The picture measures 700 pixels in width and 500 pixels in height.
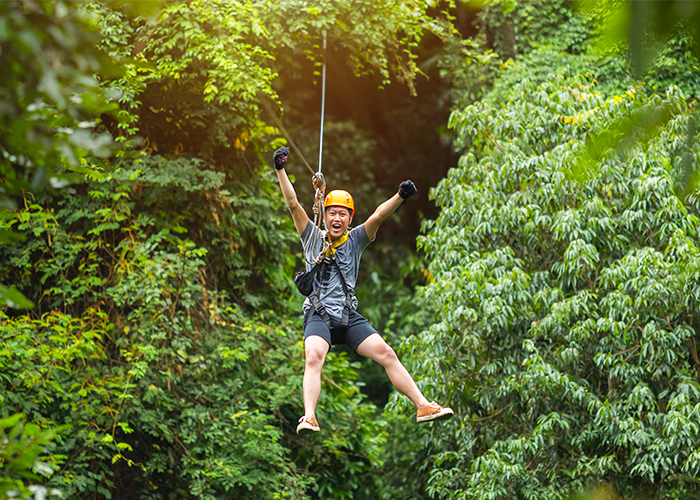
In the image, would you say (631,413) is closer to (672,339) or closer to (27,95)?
(672,339)

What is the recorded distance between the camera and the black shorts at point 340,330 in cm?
479

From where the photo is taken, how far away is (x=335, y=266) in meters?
4.91

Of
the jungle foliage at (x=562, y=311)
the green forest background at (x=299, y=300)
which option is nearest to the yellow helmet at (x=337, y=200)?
the green forest background at (x=299, y=300)

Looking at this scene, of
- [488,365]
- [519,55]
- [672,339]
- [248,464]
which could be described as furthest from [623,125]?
[519,55]

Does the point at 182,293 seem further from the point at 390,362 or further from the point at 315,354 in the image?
the point at 390,362

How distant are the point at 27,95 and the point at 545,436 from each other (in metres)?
5.85

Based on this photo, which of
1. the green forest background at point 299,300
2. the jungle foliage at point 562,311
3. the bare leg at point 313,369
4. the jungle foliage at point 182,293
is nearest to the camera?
the bare leg at point 313,369

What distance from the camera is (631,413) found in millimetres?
6645

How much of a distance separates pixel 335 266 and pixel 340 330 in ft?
1.36

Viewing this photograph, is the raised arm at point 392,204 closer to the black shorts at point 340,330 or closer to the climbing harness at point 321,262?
the climbing harness at point 321,262

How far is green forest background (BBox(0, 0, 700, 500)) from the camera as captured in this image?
6.62m

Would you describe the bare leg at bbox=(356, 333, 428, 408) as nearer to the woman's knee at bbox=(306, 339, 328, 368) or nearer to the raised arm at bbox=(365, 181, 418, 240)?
the woman's knee at bbox=(306, 339, 328, 368)

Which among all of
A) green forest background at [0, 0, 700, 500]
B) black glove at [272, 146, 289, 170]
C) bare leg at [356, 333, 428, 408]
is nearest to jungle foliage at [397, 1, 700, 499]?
green forest background at [0, 0, 700, 500]

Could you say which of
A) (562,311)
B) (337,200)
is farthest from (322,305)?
(562,311)
